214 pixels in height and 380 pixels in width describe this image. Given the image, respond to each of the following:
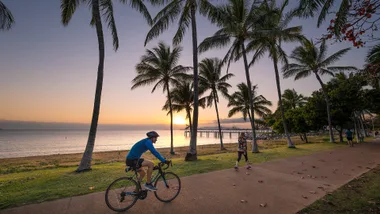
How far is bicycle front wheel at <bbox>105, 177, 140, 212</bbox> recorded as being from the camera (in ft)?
13.6

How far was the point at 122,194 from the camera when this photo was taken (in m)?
4.17

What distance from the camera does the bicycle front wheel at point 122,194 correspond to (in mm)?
4152

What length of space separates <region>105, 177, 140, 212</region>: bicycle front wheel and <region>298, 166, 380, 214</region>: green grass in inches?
146

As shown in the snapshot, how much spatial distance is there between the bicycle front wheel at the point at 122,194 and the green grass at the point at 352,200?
12.2 feet

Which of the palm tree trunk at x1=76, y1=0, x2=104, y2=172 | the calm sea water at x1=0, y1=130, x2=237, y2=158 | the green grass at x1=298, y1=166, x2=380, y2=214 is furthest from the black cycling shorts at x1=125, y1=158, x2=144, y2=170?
the calm sea water at x1=0, y1=130, x2=237, y2=158

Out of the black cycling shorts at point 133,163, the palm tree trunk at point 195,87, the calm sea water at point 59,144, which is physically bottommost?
the calm sea water at point 59,144

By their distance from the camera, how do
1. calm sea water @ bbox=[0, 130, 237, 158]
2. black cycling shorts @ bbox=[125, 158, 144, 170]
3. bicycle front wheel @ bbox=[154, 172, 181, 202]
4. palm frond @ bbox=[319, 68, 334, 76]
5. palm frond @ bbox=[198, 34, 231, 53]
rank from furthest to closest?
1. calm sea water @ bbox=[0, 130, 237, 158]
2. palm frond @ bbox=[319, 68, 334, 76]
3. palm frond @ bbox=[198, 34, 231, 53]
4. bicycle front wheel @ bbox=[154, 172, 181, 202]
5. black cycling shorts @ bbox=[125, 158, 144, 170]

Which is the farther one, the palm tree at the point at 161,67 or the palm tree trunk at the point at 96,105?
the palm tree at the point at 161,67

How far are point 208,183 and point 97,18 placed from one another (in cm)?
989

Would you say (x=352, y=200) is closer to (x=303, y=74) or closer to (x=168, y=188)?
(x=168, y=188)

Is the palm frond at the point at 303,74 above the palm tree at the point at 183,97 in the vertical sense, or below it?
above

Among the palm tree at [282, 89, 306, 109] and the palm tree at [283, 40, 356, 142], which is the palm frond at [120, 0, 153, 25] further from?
the palm tree at [282, 89, 306, 109]

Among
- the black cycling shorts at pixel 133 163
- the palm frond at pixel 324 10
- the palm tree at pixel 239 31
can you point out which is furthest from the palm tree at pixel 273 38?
the black cycling shorts at pixel 133 163

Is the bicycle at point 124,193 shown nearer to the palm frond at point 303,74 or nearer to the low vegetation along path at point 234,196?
the low vegetation along path at point 234,196
